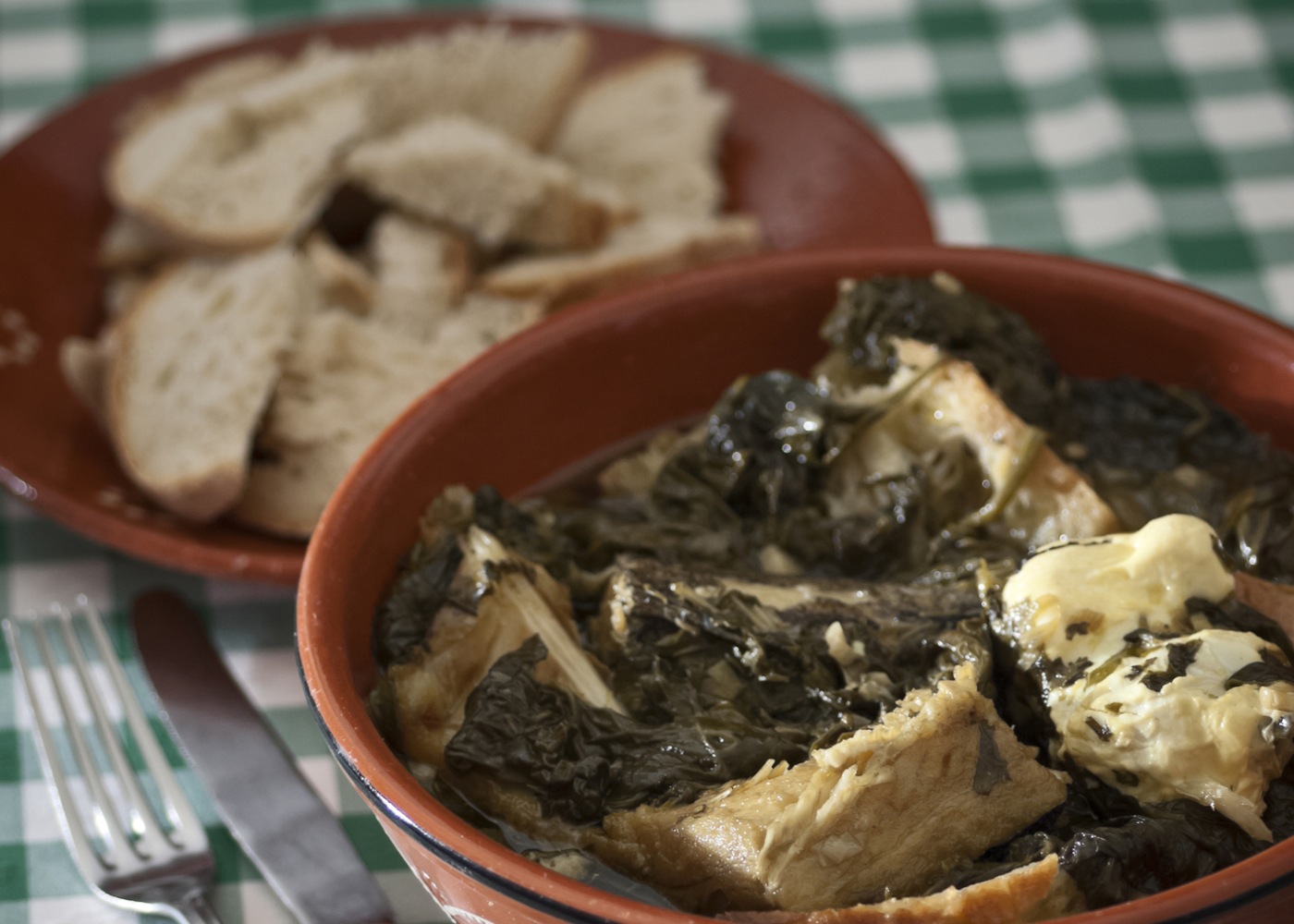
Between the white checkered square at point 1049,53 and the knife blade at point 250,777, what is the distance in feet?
10.2

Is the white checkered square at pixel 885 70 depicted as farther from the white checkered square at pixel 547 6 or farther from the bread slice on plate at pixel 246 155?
the bread slice on plate at pixel 246 155

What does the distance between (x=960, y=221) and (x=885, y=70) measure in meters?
0.83

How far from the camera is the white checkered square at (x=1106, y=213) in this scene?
3887 millimetres

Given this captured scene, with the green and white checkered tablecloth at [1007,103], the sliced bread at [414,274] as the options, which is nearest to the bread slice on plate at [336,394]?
the sliced bread at [414,274]

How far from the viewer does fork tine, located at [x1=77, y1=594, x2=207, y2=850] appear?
228 centimetres

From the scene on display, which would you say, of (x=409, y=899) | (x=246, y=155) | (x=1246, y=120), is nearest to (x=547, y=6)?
(x=246, y=155)

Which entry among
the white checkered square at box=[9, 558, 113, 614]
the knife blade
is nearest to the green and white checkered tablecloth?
the white checkered square at box=[9, 558, 113, 614]

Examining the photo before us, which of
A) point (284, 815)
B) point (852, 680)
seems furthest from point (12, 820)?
point (852, 680)

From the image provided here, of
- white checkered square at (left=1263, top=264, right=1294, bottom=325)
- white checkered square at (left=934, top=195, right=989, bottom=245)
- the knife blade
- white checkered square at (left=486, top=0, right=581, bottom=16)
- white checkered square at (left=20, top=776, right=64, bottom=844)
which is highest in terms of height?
white checkered square at (left=486, top=0, right=581, bottom=16)

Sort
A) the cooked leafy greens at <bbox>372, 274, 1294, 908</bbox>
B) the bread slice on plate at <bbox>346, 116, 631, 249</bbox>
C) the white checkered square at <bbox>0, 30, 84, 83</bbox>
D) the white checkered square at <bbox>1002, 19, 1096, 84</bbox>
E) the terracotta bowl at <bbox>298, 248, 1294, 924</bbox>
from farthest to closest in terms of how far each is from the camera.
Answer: the white checkered square at <bbox>0, 30, 84, 83</bbox>, the white checkered square at <bbox>1002, 19, 1096, 84</bbox>, the bread slice on plate at <bbox>346, 116, 631, 249</bbox>, the terracotta bowl at <bbox>298, 248, 1294, 924</bbox>, the cooked leafy greens at <bbox>372, 274, 1294, 908</bbox>

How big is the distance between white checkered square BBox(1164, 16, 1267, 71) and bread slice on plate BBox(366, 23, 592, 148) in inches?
78.2

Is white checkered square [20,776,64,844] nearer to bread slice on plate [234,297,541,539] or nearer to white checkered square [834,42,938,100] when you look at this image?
bread slice on plate [234,297,541,539]

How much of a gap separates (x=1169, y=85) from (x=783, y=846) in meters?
3.51

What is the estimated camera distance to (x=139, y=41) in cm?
478
